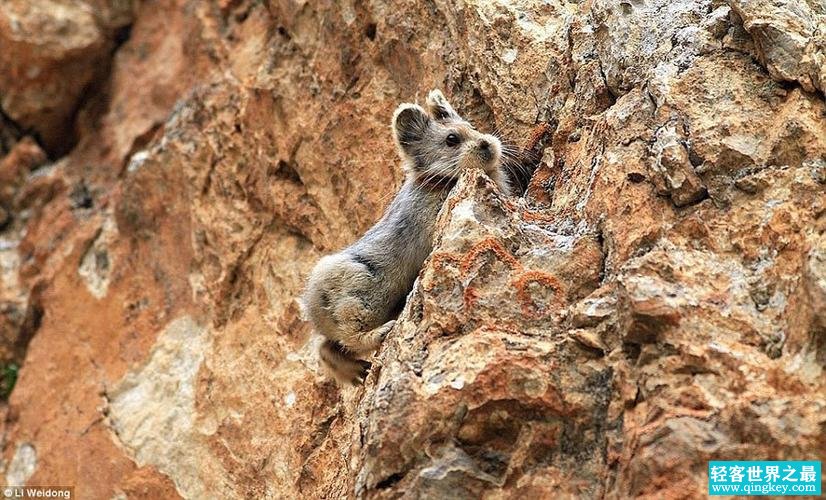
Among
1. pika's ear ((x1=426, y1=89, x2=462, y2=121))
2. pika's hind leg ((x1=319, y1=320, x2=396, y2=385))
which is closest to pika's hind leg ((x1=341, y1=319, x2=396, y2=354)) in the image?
pika's hind leg ((x1=319, y1=320, x2=396, y2=385))

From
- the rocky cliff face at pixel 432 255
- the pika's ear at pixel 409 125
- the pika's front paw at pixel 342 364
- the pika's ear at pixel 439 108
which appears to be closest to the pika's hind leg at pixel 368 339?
the pika's front paw at pixel 342 364

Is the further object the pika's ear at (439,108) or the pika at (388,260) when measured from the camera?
the pika's ear at (439,108)

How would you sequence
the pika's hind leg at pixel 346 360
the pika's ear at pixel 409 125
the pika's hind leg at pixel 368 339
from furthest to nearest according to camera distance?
1. the pika's ear at pixel 409 125
2. the pika's hind leg at pixel 346 360
3. the pika's hind leg at pixel 368 339

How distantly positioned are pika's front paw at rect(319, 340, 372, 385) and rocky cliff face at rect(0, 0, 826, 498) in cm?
32

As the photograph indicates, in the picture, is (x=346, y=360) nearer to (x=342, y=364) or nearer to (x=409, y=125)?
(x=342, y=364)

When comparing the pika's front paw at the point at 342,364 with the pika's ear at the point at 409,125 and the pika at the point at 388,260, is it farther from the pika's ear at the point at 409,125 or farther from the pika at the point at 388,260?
the pika's ear at the point at 409,125

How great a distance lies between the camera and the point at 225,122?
991 centimetres

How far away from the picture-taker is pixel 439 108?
781 centimetres

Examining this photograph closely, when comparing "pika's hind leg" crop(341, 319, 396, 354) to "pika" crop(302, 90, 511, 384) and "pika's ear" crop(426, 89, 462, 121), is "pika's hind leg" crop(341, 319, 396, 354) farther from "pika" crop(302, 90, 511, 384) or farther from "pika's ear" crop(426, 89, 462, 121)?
"pika's ear" crop(426, 89, 462, 121)

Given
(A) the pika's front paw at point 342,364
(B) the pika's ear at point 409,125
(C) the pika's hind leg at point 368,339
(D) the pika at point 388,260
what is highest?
(B) the pika's ear at point 409,125

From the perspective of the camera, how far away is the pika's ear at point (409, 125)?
7746 millimetres

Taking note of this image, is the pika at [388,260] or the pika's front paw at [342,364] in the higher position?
the pika at [388,260]

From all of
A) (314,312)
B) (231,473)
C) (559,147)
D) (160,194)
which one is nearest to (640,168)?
(559,147)

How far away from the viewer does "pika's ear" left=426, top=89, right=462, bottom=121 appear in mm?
7789
